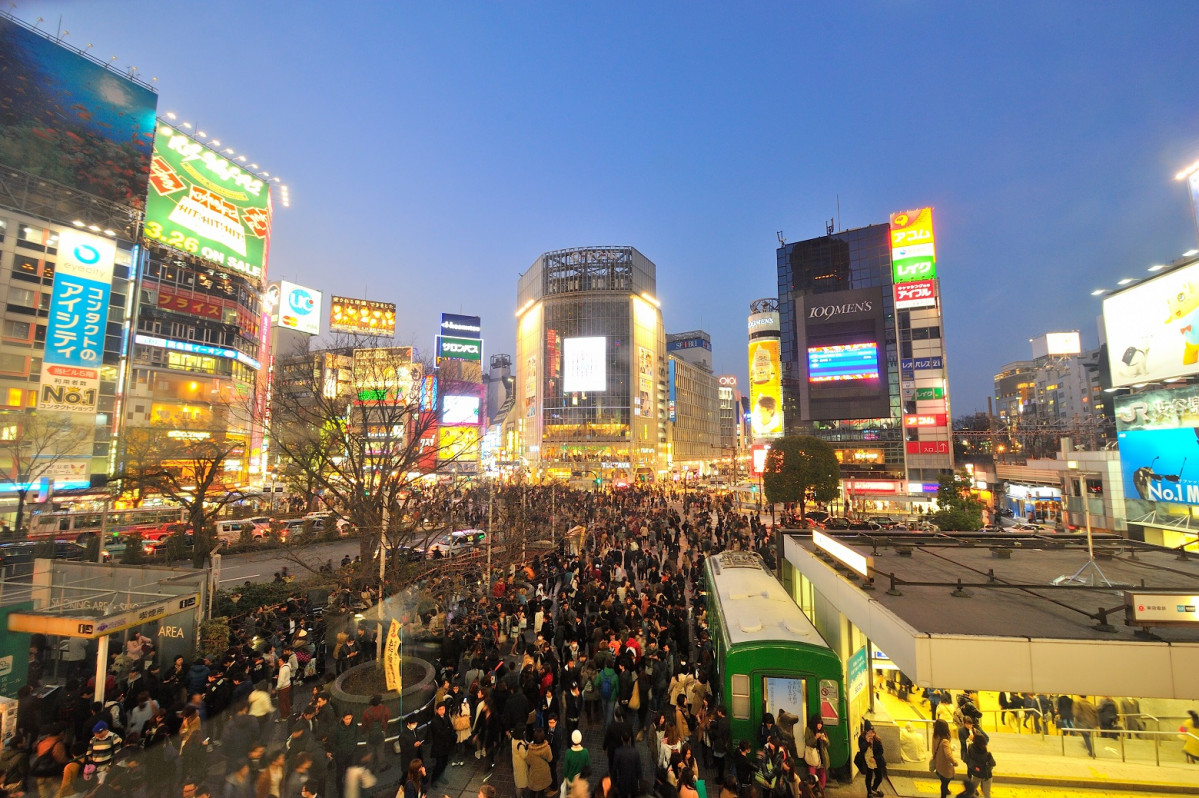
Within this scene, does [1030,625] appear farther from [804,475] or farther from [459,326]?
[459,326]

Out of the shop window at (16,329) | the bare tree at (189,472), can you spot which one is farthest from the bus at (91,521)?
the shop window at (16,329)

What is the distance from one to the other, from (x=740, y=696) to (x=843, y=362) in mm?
48497

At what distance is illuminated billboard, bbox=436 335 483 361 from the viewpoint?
6297 cm

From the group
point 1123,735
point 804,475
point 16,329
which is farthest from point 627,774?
point 16,329

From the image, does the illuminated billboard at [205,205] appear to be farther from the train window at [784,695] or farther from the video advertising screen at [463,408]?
the train window at [784,695]

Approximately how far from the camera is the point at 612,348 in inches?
3246

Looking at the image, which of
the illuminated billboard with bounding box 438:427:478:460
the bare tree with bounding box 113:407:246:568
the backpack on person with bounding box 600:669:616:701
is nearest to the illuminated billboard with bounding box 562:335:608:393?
the bare tree with bounding box 113:407:246:568

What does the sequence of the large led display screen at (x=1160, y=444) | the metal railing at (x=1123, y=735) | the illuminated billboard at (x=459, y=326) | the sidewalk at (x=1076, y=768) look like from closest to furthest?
1. the sidewalk at (x=1076, y=768)
2. the metal railing at (x=1123, y=735)
3. the large led display screen at (x=1160, y=444)
4. the illuminated billboard at (x=459, y=326)

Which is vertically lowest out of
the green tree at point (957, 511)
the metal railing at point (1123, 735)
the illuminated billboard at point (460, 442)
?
the metal railing at point (1123, 735)

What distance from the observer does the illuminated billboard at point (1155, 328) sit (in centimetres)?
2303

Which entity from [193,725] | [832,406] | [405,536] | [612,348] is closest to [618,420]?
[612,348]

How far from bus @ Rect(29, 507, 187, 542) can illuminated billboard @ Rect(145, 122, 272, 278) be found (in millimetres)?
14399

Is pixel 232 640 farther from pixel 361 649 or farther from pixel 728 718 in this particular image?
pixel 728 718

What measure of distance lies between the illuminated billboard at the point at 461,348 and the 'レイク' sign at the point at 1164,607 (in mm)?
60823
